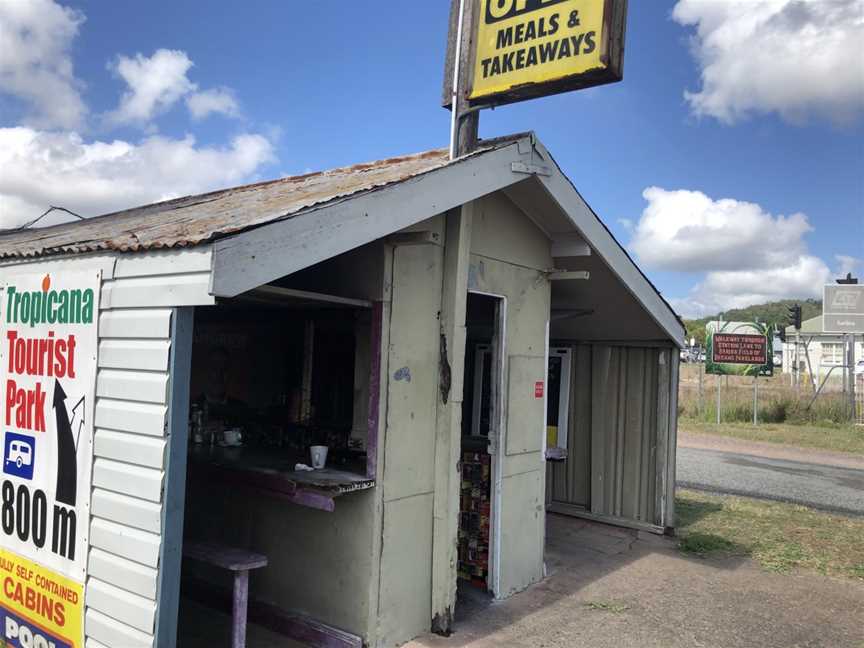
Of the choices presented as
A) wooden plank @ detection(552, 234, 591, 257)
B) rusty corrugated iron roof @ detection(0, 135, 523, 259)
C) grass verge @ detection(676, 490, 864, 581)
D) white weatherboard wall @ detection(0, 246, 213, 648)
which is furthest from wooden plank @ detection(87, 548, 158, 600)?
grass verge @ detection(676, 490, 864, 581)

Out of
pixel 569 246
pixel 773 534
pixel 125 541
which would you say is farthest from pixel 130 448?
pixel 773 534

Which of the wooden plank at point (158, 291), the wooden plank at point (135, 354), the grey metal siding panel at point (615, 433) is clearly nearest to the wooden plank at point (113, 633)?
the wooden plank at point (135, 354)

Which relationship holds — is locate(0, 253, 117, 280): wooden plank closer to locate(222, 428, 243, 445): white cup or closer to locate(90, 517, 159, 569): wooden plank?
locate(90, 517, 159, 569): wooden plank

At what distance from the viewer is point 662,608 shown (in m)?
5.61

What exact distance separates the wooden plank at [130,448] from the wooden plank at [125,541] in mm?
338

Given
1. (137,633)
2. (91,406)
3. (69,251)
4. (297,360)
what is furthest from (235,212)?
(137,633)

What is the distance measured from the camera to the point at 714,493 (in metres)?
10.4

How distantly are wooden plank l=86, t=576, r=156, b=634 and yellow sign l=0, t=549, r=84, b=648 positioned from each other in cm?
12

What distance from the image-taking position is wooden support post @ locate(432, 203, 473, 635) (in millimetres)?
4887

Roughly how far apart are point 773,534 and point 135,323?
7485mm

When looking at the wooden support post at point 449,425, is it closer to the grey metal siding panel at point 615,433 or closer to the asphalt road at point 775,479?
the grey metal siding panel at point 615,433

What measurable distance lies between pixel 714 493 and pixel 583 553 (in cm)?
424

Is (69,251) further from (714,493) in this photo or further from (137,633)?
(714,493)

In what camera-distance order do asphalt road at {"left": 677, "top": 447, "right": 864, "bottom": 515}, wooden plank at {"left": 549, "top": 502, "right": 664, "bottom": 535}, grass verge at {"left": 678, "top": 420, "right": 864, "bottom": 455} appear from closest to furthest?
wooden plank at {"left": 549, "top": 502, "right": 664, "bottom": 535} → asphalt road at {"left": 677, "top": 447, "right": 864, "bottom": 515} → grass verge at {"left": 678, "top": 420, "right": 864, "bottom": 455}
